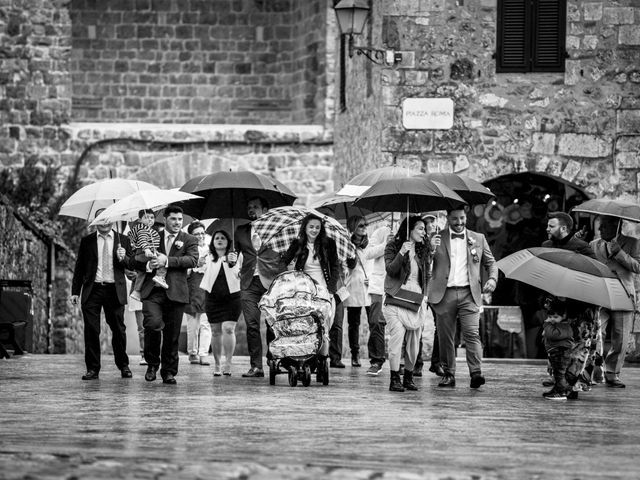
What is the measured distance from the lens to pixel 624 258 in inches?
675

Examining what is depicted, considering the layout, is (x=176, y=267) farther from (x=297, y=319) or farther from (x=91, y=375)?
(x=91, y=375)

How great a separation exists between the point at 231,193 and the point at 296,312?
3145 millimetres

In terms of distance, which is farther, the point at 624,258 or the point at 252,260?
the point at 624,258

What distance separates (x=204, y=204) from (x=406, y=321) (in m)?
4.00

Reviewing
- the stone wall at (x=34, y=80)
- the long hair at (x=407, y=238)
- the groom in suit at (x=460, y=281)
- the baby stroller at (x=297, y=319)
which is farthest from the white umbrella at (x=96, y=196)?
the stone wall at (x=34, y=80)

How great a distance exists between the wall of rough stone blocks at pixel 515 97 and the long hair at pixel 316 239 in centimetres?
736

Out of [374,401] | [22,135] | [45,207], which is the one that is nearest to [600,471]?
[374,401]

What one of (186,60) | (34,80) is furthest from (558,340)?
Answer: (186,60)

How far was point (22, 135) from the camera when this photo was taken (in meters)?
30.0

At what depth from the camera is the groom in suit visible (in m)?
15.8

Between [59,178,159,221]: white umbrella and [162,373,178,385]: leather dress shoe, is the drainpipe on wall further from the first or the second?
[162,373,178,385]: leather dress shoe

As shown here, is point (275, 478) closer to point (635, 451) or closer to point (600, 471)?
point (600, 471)

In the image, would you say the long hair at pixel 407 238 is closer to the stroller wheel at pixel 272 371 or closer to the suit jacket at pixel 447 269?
the suit jacket at pixel 447 269

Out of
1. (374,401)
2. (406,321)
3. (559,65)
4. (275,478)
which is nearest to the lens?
(275,478)
